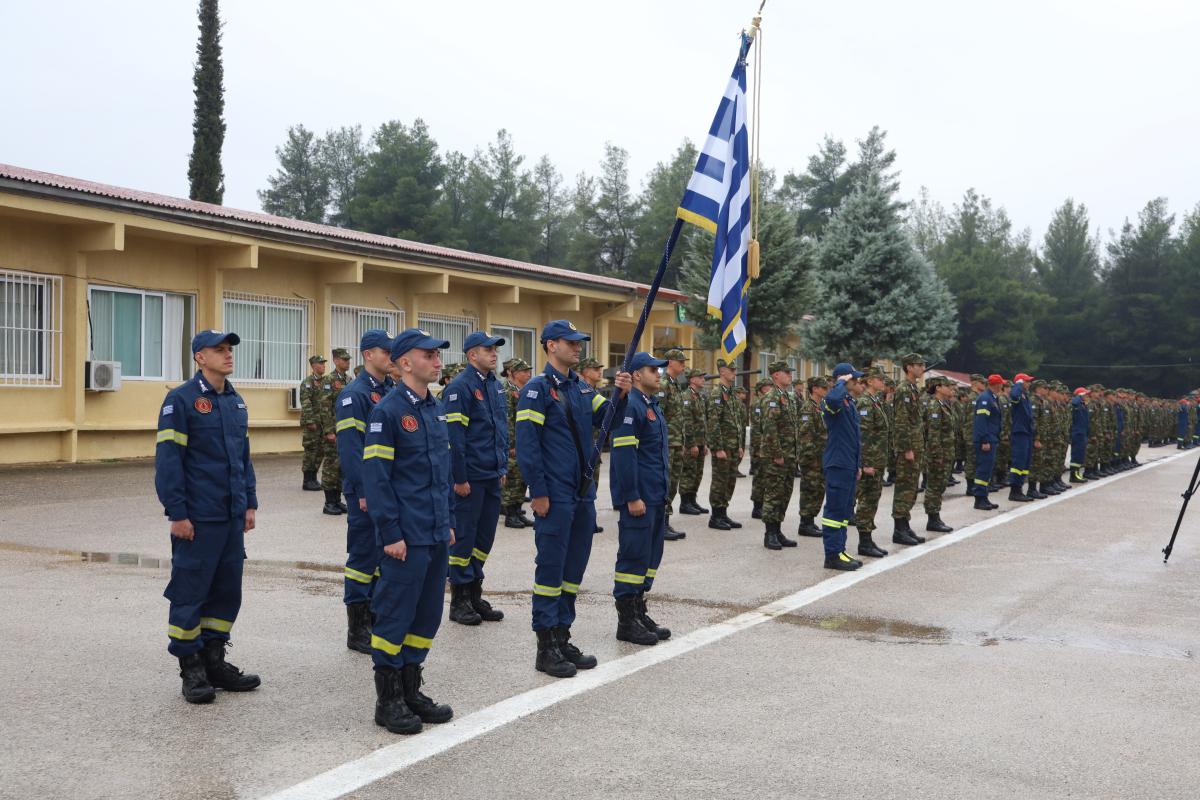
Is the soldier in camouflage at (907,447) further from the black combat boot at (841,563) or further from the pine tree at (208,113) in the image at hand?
the pine tree at (208,113)

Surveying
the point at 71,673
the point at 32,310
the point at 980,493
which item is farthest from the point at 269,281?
the point at 71,673

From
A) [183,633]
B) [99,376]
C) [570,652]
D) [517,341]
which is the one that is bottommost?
[570,652]

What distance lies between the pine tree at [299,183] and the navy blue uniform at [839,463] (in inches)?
2523

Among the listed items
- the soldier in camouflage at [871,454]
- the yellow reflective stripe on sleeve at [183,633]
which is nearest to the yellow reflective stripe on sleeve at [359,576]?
the yellow reflective stripe on sleeve at [183,633]

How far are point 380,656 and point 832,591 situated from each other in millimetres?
5061

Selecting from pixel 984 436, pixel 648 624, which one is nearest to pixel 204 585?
pixel 648 624

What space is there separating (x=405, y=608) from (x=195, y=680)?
4.12 ft

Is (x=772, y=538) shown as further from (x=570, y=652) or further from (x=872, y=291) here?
(x=872, y=291)

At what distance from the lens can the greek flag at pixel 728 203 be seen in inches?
330

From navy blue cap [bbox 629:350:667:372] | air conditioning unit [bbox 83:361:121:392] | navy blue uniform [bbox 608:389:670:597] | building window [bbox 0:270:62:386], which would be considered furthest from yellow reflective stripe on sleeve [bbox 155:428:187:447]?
air conditioning unit [bbox 83:361:121:392]

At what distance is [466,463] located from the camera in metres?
7.78

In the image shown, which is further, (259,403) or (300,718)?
(259,403)

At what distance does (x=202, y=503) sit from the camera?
5.64 metres

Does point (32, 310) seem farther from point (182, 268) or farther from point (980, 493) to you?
point (980, 493)
